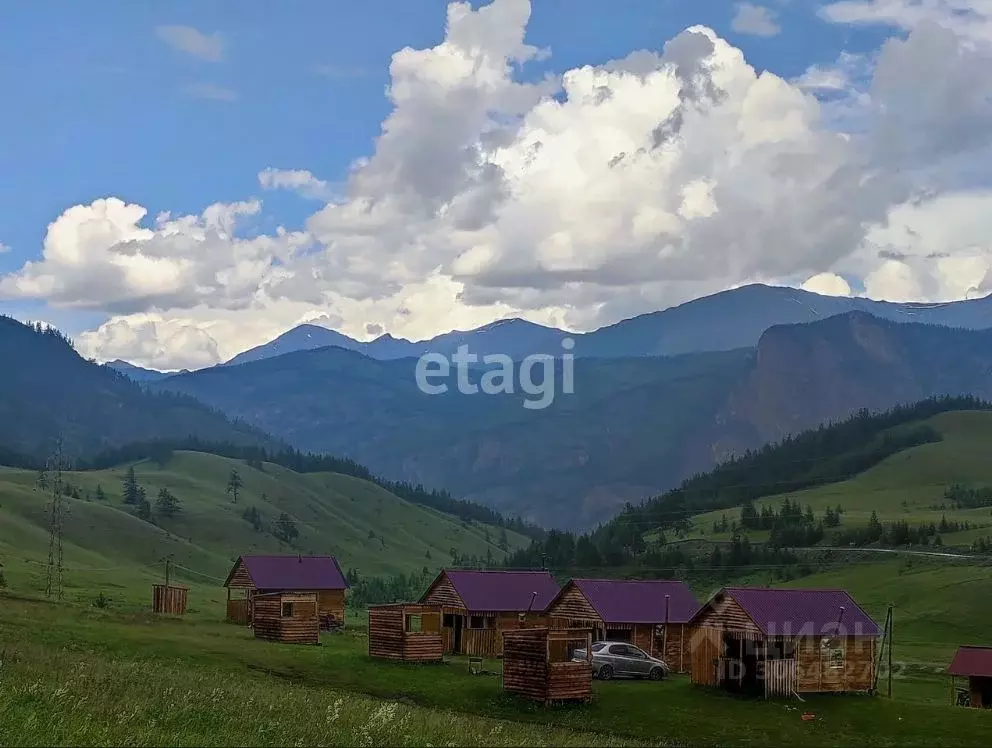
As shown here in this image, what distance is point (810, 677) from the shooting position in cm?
5659

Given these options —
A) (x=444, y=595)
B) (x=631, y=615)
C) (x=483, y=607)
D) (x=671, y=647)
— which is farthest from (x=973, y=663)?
(x=444, y=595)

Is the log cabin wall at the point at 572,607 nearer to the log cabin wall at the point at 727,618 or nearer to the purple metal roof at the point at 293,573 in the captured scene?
the log cabin wall at the point at 727,618

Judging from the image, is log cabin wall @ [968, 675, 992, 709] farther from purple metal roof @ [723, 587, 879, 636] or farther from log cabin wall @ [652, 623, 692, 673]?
log cabin wall @ [652, 623, 692, 673]

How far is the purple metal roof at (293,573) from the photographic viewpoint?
92688mm

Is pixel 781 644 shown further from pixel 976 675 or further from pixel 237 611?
pixel 237 611

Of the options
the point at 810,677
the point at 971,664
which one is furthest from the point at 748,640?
the point at 971,664

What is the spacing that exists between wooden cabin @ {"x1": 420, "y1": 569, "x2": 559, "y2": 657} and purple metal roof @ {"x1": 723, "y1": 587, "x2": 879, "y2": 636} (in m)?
18.7

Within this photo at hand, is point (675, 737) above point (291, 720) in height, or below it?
below

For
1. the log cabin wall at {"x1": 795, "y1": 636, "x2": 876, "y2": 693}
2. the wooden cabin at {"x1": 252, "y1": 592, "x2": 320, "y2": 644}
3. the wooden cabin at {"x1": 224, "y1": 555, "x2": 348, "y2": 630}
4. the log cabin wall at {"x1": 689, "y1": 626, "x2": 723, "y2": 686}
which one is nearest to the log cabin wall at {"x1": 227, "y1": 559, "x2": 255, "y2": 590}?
the wooden cabin at {"x1": 224, "y1": 555, "x2": 348, "y2": 630}

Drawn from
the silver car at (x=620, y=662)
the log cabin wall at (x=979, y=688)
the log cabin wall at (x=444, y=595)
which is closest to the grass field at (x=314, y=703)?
the log cabin wall at (x=979, y=688)

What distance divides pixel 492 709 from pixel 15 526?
5350 inches

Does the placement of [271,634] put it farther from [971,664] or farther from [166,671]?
[971,664]

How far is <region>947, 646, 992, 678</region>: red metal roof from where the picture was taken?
6744 centimetres

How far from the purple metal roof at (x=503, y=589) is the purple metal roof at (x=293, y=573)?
Answer: 20512 mm
